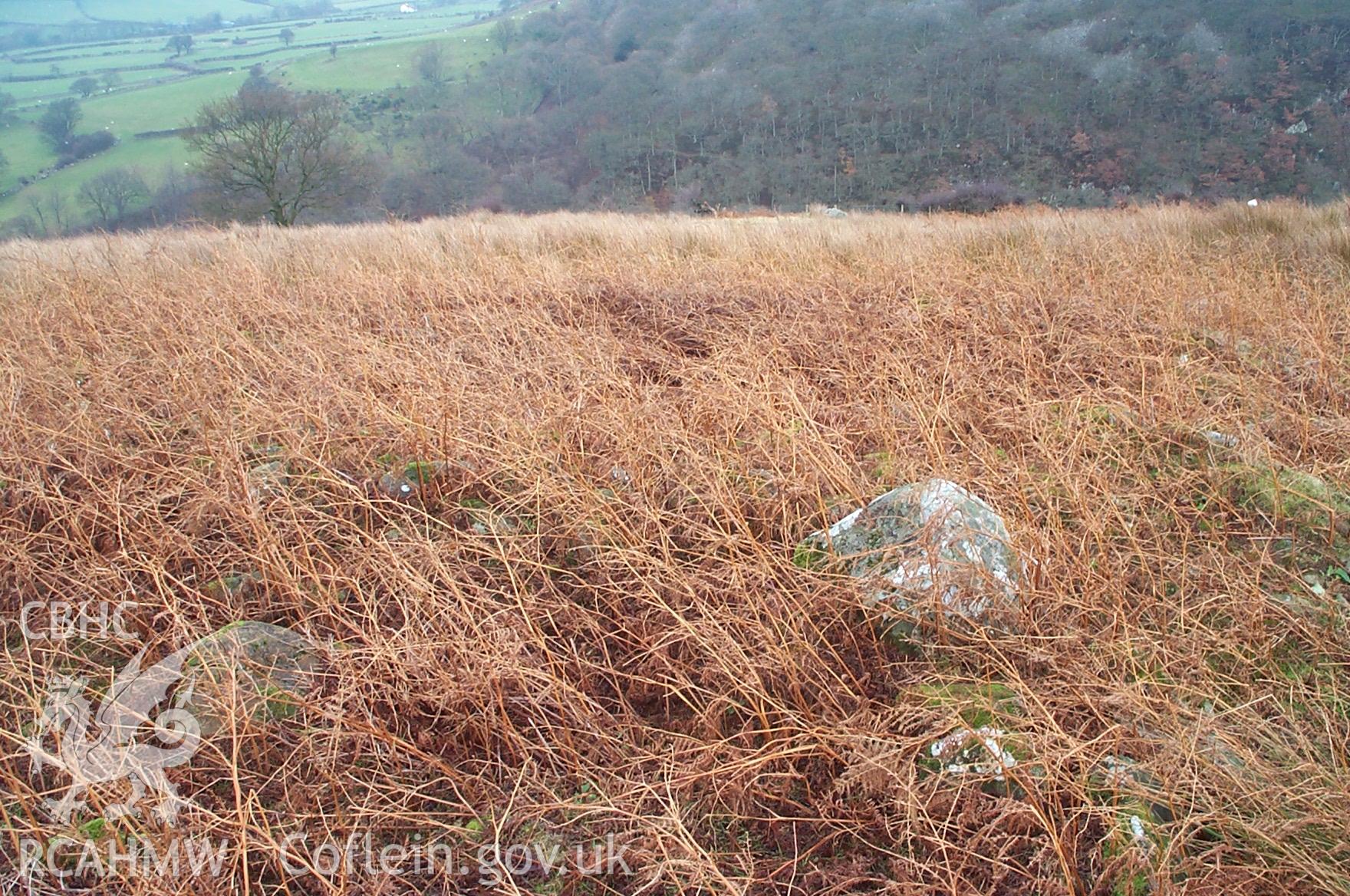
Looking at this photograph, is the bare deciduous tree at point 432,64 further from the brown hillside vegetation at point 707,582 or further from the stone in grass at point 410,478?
the stone in grass at point 410,478

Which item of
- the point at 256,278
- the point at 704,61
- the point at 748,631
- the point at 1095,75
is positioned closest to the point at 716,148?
the point at 704,61

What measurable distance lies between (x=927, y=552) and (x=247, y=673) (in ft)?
6.44

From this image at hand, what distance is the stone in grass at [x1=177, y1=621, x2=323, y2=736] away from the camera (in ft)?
6.32

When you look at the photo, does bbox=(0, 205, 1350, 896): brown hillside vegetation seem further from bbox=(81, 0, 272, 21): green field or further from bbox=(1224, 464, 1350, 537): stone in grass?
bbox=(81, 0, 272, 21): green field

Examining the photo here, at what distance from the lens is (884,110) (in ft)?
151

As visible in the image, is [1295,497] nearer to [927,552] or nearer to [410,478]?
[927,552]

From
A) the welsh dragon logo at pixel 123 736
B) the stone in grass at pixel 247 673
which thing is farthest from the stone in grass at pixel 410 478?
the welsh dragon logo at pixel 123 736

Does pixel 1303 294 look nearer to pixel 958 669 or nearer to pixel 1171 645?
pixel 1171 645

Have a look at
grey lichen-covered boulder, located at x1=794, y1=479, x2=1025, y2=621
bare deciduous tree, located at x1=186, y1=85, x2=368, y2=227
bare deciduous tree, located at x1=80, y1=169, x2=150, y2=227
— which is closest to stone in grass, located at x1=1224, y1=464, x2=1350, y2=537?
grey lichen-covered boulder, located at x1=794, y1=479, x2=1025, y2=621

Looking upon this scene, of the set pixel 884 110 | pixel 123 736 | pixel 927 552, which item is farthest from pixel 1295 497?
pixel 884 110

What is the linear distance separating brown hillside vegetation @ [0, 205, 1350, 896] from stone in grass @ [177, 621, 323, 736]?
3.3 inches

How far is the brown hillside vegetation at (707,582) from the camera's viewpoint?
166 cm

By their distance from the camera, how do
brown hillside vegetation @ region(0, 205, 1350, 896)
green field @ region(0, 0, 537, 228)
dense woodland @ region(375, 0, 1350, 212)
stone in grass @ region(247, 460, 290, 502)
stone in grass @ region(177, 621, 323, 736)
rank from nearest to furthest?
1. brown hillside vegetation @ region(0, 205, 1350, 896)
2. stone in grass @ region(177, 621, 323, 736)
3. stone in grass @ region(247, 460, 290, 502)
4. dense woodland @ region(375, 0, 1350, 212)
5. green field @ region(0, 0, 537, 228)

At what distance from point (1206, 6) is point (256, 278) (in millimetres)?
57331
